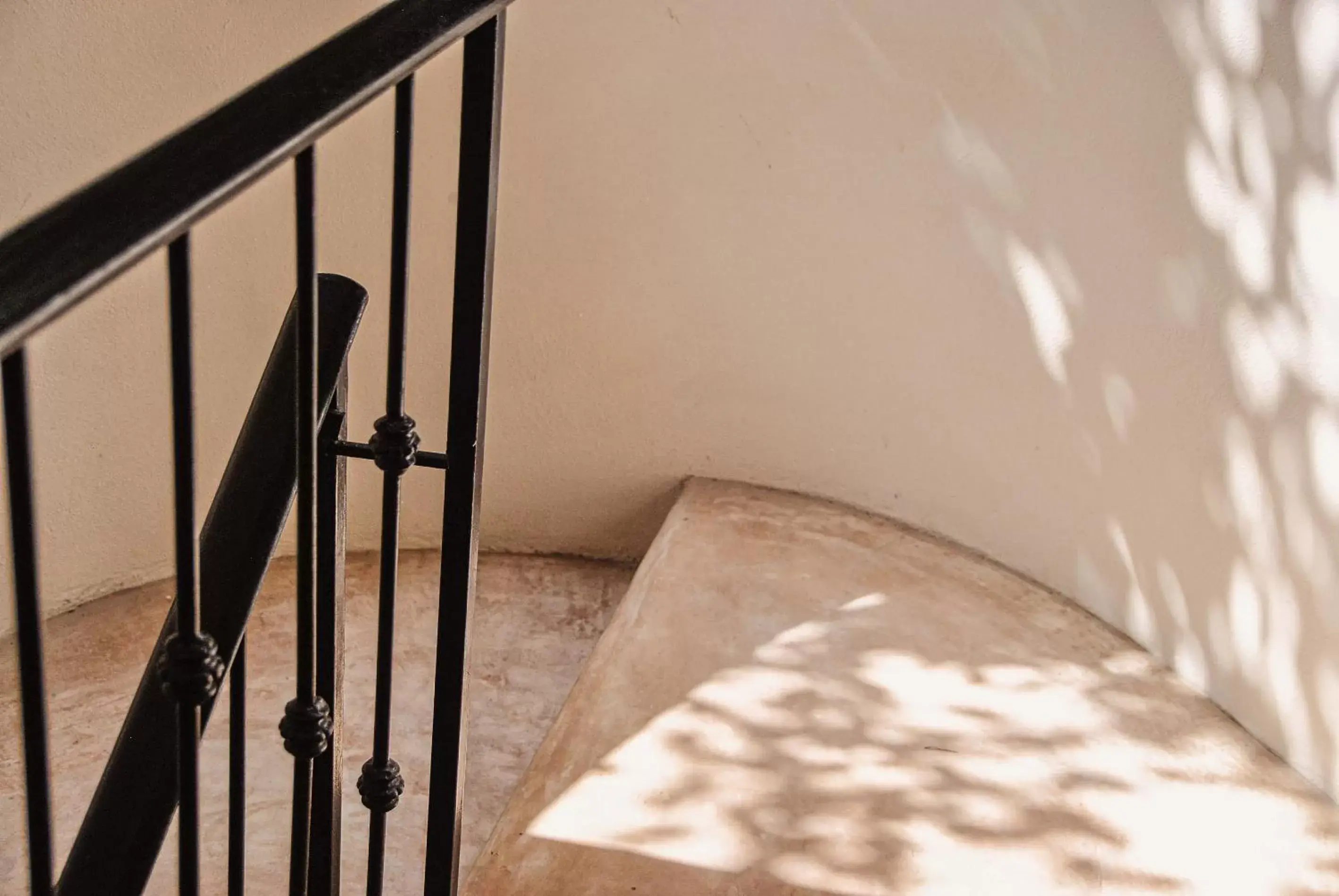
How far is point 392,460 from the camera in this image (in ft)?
3.94

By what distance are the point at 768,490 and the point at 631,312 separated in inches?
26.0

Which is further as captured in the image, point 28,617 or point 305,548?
point 305,548

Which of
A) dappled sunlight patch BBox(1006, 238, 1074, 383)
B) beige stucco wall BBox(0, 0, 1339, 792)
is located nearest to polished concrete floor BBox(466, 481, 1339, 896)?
beige stucco wall BBox(0, 0, 1339, 792)

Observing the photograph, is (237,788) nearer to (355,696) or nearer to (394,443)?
(394,443)

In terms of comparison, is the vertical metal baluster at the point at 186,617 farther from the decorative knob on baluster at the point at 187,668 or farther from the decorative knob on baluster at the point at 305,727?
the decorative knob on baluster at the point at 305,727

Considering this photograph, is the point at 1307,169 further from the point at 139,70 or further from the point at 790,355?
the point at 139,70

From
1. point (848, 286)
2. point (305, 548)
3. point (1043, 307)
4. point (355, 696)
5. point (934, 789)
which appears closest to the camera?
point (305, 548)

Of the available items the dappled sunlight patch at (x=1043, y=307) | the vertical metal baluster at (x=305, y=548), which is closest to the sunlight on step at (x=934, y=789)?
the dappled sunlight patch at (x=1043, y=307)

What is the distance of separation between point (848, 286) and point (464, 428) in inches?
89.6

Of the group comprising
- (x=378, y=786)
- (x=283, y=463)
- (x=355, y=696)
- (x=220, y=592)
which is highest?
(x=283, y=463)

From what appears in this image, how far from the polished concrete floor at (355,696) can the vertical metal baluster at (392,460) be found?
143cm

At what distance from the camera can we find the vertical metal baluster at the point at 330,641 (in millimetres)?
1270

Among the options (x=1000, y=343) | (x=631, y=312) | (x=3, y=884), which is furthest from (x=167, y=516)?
(x=1000, y=343)

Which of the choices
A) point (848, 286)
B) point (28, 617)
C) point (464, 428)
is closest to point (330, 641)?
point (464, 428)
